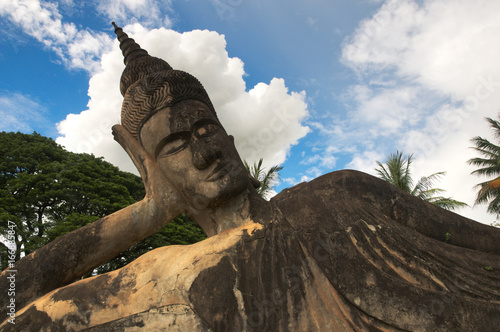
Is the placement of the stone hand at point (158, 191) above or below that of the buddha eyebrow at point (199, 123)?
below

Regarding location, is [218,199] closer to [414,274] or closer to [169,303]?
[169,303]

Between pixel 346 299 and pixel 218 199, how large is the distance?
4.18 ft

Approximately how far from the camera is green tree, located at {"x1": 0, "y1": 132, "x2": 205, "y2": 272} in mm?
9352

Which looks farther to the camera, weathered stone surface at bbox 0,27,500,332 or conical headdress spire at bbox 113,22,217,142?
conical headdress spire at bbox 113,22,217,142

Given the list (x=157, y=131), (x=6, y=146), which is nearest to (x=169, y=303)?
(x=157, y=131)

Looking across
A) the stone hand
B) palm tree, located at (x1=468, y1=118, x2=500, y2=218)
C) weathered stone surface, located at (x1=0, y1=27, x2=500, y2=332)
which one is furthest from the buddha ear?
palm tree, located at (x1=468, y1=118, x2=500, y2=218)

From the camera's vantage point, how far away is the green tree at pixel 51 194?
9.35 meters

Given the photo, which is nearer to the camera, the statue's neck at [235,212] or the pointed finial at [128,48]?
the statue's neck at [235,212]

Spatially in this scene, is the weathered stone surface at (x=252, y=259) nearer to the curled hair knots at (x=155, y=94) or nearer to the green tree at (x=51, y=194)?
the curled hair knots at (x=155, y=94)

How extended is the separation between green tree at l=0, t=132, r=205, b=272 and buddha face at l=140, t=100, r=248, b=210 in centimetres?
761

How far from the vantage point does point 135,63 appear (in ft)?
11.8

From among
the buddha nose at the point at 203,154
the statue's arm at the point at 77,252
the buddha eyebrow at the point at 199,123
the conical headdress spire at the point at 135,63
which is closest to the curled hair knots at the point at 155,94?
the conical headdress spire at the point at 135,63

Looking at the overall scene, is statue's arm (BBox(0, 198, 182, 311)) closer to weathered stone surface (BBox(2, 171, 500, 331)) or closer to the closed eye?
weathered stone surface (BBox(2, 171, 500, 331))

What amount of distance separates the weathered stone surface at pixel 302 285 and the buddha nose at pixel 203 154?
657 millimetres
